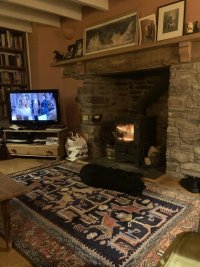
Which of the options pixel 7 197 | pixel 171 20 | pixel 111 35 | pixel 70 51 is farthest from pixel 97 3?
pixel 7 197

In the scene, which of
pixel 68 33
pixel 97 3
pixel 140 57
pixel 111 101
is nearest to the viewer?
pixel 140 57

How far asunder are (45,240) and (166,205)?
1.11m

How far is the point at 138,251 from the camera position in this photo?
1.48 metres

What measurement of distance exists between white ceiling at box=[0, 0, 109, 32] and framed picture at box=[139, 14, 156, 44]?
713 mm

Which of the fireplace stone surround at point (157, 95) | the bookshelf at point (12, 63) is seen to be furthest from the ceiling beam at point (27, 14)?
the fireplace stone surround at point (157, 95)

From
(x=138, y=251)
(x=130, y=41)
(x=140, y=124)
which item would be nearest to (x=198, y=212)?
(x=138, y=251)

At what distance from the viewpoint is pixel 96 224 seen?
179 centimetres

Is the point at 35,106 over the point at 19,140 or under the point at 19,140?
over

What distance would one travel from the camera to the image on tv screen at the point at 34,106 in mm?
3701

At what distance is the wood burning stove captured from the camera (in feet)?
10.1

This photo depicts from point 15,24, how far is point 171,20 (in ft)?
9.38

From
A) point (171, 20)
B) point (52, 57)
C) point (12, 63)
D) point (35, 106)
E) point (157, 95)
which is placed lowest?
point (35, 106)

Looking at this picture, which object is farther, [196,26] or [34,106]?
[34,106]

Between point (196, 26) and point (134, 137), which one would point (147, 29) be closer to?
point (196, 26)
